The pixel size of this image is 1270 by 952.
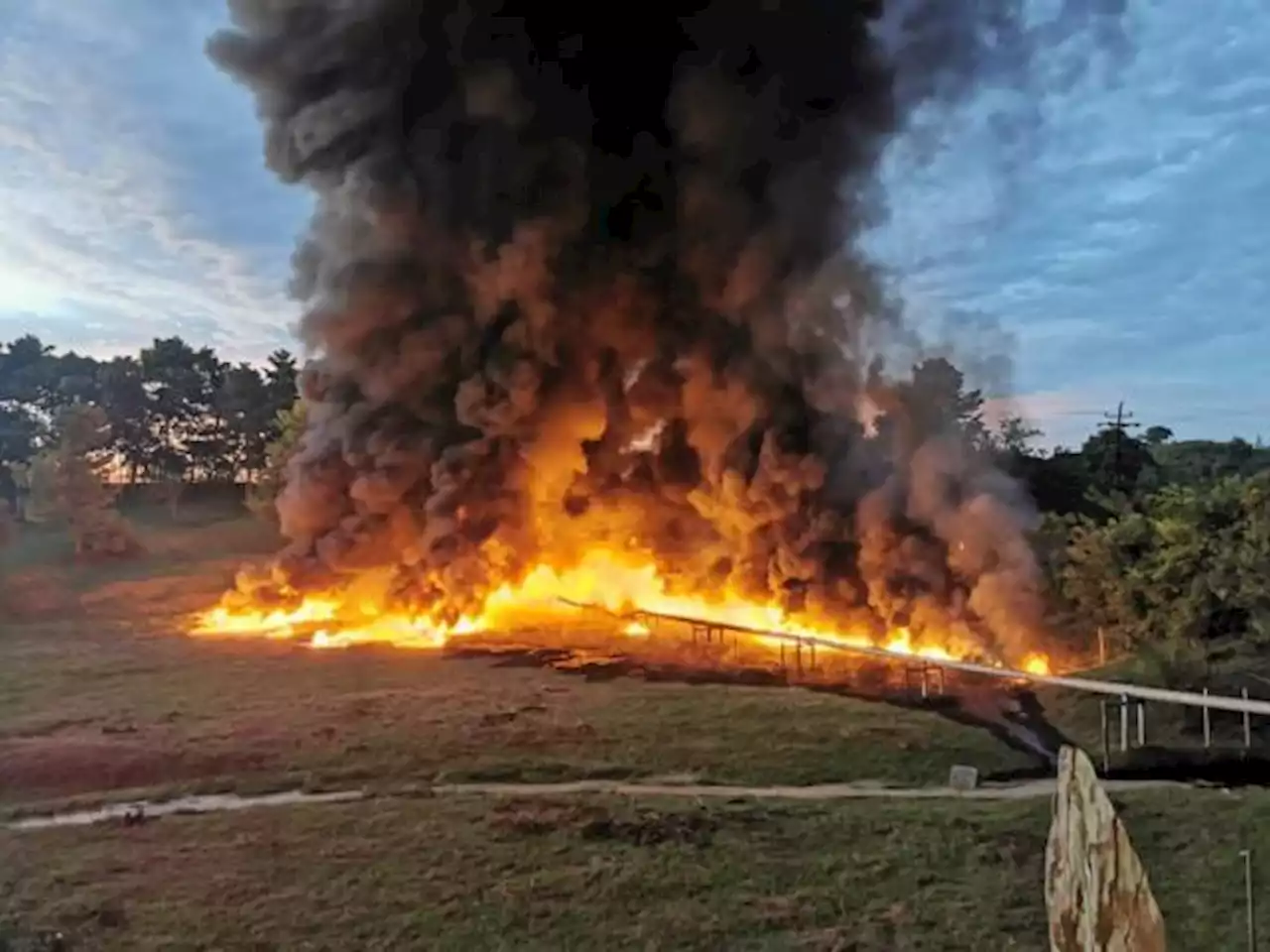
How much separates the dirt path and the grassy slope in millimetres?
503

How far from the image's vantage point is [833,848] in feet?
48.9

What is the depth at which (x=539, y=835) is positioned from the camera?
604 inches

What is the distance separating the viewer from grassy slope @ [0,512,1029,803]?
1886cm

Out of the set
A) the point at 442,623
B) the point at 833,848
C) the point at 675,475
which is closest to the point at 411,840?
the point at 833,848

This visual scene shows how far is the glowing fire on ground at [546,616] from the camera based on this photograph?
30500 millimetres

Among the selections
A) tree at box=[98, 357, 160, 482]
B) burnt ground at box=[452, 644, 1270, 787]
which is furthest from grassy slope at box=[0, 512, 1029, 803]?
tree at box=[98, 357, 160, 482]

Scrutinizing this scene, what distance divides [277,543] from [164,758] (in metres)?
32.2

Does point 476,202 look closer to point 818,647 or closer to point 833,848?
point 818,647

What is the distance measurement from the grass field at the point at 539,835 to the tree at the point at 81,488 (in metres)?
18.9

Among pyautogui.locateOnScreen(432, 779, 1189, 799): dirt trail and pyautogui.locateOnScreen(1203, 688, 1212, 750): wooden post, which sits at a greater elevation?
pyautogui.locateOnScreen(1203, 688, 1212, 750): wooden post

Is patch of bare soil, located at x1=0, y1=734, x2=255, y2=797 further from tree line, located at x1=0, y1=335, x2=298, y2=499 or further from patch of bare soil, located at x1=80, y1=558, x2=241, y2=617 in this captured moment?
tree line, located at x1=0, y1=335, x2=298, y2=499

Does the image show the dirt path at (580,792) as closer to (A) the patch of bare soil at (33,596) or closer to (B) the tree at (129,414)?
(A) the patch of bare soil at (33,596)

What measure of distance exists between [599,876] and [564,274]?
22.7 m

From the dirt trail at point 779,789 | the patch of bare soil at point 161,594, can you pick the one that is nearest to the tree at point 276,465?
the patch of bare soil at point 161,594
